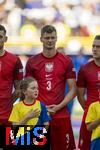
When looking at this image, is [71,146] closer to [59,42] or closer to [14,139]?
[14,139]

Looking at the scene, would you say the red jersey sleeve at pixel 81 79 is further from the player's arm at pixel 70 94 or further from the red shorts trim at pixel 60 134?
the red shorts trim at pixel 60 134

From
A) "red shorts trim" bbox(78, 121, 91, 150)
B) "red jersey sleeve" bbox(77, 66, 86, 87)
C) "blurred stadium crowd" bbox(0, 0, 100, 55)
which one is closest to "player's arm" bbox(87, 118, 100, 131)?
"red shorts trim" bbox(78, 121, 91, 150)

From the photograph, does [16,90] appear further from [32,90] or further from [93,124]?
[93,124]

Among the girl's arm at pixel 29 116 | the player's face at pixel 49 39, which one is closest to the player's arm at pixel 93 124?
the girl's arm at pixel 29 116

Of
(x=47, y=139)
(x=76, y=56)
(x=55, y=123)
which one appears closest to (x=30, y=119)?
(x=47, y=139)

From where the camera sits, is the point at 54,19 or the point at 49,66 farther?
the point at 54,19

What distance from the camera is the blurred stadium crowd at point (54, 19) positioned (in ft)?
33.3

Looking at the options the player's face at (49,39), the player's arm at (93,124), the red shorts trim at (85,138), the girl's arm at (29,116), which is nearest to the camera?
the player's arm at (93,124)

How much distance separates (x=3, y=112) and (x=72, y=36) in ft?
14.0

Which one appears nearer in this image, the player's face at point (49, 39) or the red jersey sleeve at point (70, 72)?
the player's face at point (49, 39)

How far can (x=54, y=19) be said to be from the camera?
1016 cm

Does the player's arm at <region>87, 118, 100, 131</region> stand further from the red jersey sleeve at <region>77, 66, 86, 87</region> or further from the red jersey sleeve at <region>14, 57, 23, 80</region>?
the red jersey sleeve at <region>14, 57, 23, 80</region>

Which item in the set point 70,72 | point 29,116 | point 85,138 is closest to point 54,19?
point 70,72

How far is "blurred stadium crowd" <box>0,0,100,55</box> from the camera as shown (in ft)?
33.3
